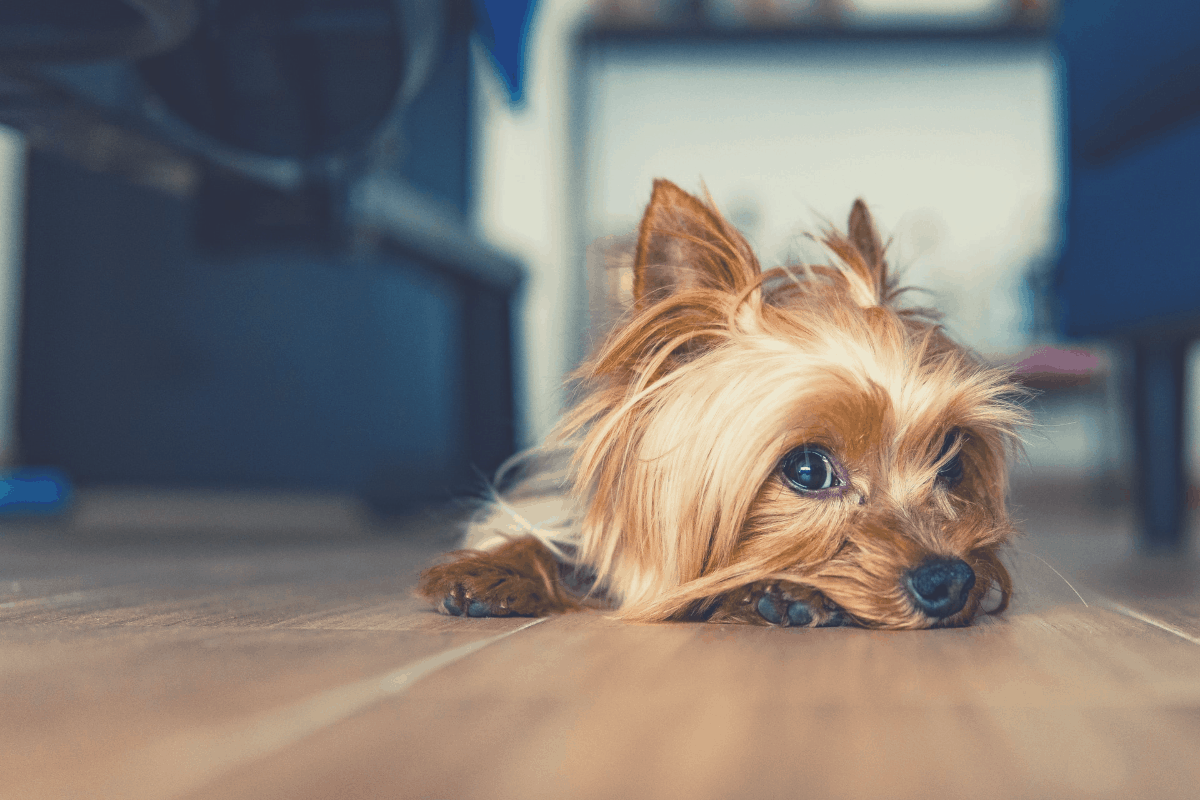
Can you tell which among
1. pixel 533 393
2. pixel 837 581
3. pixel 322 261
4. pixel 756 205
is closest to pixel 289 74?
pixel 837 581

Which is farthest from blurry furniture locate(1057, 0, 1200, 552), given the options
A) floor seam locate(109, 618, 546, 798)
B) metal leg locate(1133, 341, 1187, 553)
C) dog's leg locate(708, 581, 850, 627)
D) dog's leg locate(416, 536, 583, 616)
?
floor seam locate(109, 618, 546, 798)

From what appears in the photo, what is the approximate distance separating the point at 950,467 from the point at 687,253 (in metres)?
0.38

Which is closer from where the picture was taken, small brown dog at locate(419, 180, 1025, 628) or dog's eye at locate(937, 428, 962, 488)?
small brown dog at locate(419, 180, 1025, 628)

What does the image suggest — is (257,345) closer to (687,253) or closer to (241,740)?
(687,253)

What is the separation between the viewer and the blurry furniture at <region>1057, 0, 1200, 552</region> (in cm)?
176

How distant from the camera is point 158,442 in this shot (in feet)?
9.37

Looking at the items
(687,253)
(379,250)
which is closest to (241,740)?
(687,253)

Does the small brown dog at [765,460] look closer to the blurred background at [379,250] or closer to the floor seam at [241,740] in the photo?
the blurred background at [379,250]

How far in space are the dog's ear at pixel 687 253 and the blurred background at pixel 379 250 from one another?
0.07 m

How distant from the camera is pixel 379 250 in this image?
2041 millimetres

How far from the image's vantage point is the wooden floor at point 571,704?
0.43m

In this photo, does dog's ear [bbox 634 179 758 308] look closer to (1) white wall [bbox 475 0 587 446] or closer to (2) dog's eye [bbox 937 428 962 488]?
(2) dog's eye [bbox 937 428 962 488]

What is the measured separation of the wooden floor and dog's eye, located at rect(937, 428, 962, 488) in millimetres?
153

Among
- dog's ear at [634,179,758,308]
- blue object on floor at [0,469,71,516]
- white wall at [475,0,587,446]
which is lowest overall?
blue object on floor at [0,469,71,516]
